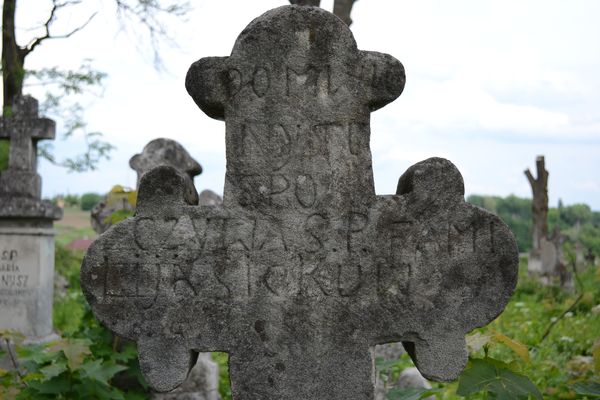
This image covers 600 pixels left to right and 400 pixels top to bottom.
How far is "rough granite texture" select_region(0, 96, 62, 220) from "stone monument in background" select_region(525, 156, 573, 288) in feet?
35.4

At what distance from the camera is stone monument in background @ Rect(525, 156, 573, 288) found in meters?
15.6

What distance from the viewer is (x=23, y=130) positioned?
8.49m

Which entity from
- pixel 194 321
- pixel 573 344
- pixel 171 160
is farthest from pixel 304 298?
pixel 573 344

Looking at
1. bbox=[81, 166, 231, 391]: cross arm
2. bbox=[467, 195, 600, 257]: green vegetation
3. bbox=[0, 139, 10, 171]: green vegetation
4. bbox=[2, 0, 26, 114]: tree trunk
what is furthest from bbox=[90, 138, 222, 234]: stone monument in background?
bbox=[467, 195, 600, 257]: green vegetation

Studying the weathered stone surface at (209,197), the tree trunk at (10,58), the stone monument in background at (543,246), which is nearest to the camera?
the weathered stone surface at (209,197)

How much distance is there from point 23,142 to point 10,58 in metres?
3.02

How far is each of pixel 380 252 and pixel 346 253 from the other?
0.14 metres

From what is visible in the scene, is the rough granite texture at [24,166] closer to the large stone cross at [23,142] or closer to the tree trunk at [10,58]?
the large stone cross at [23,142]

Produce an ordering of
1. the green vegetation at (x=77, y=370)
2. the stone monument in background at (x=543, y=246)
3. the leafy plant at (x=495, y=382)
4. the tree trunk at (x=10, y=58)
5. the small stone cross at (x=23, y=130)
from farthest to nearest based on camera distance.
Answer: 1. the stone monument in background at (x=543, y=246)
2. the tree trunk at (x=10, y=58)
3. the small stone cross at (x=23, y=130)
4. the green vegetation at (x=77, y=370)
5. the leafy plant at (x=495, y=382)

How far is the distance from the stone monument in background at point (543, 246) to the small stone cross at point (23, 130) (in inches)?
425

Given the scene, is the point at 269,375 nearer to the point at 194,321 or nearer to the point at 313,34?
the point at 194,321

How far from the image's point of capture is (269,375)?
264 cm

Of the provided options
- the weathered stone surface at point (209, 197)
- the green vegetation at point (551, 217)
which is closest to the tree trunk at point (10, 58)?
the weathered stone surface at point (209, 197)

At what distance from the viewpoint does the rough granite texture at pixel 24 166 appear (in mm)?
8195
